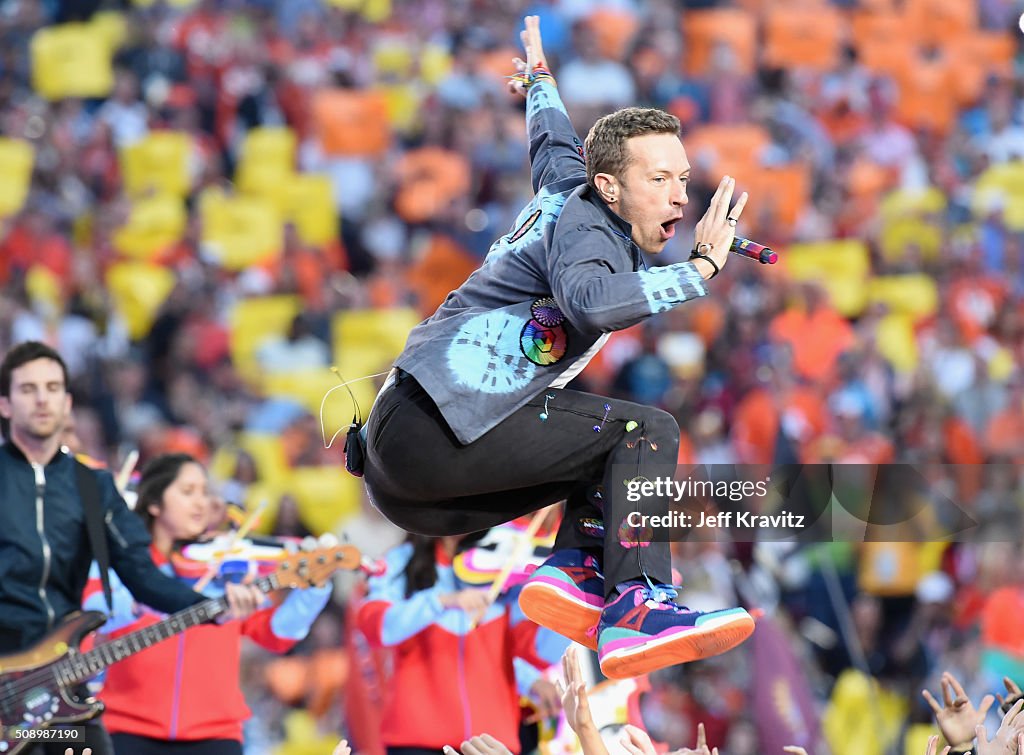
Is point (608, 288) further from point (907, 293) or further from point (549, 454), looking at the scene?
point (907, 293)

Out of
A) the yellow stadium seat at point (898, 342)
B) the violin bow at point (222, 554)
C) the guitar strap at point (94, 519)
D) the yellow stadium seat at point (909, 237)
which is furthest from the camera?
the yellow stadium seat at point (909, 237)

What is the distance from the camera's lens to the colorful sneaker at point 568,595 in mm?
4512

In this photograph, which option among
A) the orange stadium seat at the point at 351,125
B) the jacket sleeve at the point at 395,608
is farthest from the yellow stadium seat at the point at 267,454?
the jacket sleeve at the point at 395,608

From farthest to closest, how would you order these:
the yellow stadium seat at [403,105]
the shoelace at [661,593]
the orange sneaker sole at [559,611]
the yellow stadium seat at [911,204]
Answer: the yellow stadium seat at [403,105], the yellow stadium seat at [911,204], the orange sneaker sole at [559,611], the shoelace at [661,593]

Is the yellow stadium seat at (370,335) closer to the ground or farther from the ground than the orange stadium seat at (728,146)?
closer to the ground

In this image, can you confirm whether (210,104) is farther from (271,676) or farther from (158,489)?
(158,489)

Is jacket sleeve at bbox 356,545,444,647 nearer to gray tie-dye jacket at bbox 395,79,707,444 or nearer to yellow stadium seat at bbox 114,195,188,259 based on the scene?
gray tie-dye jacket at bbox 395,79,707,444

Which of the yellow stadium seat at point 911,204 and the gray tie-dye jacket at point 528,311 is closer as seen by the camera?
the gray tie-dye jacket at point 528,311

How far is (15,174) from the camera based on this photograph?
12617 millimetres

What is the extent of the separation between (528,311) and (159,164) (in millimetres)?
8675

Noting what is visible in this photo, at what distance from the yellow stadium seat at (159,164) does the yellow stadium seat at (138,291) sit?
3.33 ft

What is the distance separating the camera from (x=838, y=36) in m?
14.2

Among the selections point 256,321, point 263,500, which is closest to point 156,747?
point 263,500

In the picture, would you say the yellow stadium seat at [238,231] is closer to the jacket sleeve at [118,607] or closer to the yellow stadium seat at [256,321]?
the yellow stadium seat at [256,321]
